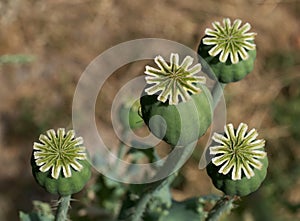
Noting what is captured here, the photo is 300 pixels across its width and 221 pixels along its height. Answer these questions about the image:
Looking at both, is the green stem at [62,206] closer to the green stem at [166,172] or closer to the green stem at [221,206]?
the green stem at [166,172]

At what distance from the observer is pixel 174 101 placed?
1974 mm

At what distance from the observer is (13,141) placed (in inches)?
162

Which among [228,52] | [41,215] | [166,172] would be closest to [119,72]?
[41,215]

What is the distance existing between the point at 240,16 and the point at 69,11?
1195mm

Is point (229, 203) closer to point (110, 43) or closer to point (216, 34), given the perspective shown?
point (216, 34)

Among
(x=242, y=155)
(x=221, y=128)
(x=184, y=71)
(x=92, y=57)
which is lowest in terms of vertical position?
(x=242, y=155)

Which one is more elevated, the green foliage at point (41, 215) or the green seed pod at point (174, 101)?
the green foliage at point (41, 215)

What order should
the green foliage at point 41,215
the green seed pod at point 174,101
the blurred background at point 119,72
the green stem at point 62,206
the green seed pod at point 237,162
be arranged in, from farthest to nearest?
the blurred background at point 119,72, the green foliage at point 41,215, the green stem at point 62,206, the green seed pod at point 237,162, the green seed pod at point 174,101

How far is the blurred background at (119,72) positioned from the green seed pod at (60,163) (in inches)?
71.0

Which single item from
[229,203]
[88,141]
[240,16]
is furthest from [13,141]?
[229,203]

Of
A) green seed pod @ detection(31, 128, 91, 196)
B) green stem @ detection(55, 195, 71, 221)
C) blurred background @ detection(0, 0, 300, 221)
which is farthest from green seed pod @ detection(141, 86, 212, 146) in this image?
A: blurred background @ detection(0, 0, 300, 221)

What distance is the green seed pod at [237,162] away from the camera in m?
2.09

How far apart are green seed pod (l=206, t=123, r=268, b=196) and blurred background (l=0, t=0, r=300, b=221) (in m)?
1.66

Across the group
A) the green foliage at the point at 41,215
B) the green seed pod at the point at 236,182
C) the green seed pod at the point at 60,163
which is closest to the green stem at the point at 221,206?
the green seed pod at the point at 236,182
